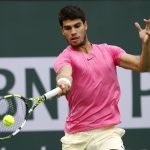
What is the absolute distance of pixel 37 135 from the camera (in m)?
9.26

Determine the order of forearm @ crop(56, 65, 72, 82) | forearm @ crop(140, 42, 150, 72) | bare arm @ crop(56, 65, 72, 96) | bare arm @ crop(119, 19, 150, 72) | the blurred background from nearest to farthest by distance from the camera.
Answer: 1. bare arm @ crop(56, 65, 72, 96)
2. forearm @ crop(56, 65, 72, 82)
3. bare arm @ crop(119, 19, 150, 72)
4. forearm @ crop(140, 42, 150, 72)
5. the blurred background

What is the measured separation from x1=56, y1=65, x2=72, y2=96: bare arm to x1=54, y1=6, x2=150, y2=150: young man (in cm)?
16

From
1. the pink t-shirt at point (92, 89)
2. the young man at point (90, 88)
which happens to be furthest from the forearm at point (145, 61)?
the pink t-shirt at point (92, 89)

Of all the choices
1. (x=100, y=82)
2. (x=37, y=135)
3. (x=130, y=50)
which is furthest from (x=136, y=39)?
(x=100, y=82)

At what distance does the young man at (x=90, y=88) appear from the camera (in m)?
6.89

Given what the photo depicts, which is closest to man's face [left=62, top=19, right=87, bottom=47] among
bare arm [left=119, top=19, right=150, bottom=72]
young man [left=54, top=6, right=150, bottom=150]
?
young man [left=54, top=6, right=150, bottom=150]

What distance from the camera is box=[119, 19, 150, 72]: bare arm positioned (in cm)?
673

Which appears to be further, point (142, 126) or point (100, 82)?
point (142, 126)

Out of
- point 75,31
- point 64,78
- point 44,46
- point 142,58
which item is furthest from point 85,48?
point 44,46

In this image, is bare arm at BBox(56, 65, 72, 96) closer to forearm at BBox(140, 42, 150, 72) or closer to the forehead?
the forehead

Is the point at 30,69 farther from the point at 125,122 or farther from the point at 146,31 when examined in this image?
the point at 146,31

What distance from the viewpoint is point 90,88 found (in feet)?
22.6

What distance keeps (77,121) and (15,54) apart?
2.41 m

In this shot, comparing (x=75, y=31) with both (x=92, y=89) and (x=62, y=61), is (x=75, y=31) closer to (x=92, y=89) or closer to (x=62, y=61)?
(x=62, y=61)
